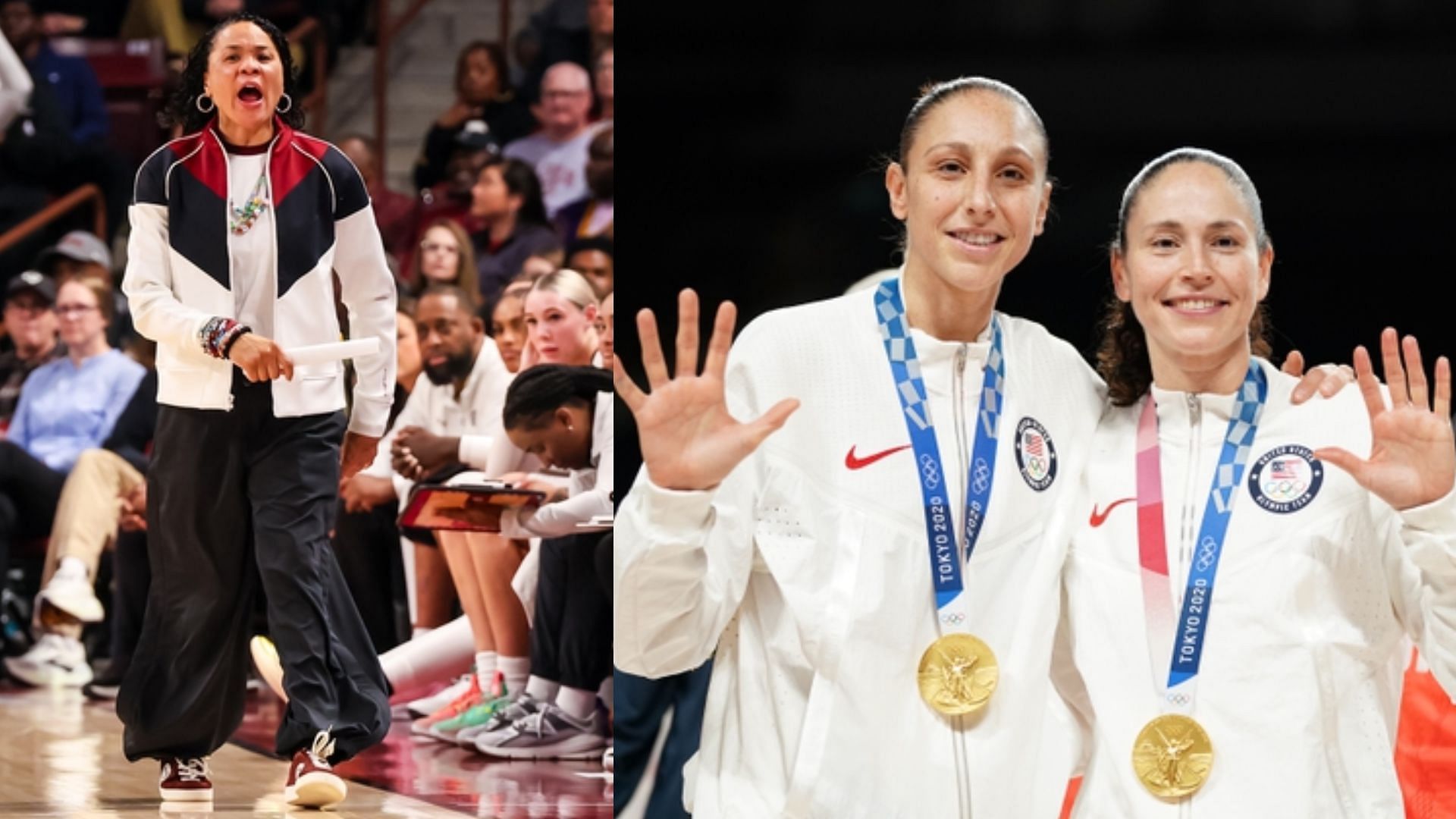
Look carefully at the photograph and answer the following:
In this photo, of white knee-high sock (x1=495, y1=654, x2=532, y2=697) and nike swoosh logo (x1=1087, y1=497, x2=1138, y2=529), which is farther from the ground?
nike swoosh logo (x1=1087, y1=497, x2=1138, y2=529)

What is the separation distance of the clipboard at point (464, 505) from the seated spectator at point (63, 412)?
2.17m

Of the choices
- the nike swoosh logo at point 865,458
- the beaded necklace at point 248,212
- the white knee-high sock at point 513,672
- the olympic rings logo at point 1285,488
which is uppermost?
the beaded necklace at point 248,212

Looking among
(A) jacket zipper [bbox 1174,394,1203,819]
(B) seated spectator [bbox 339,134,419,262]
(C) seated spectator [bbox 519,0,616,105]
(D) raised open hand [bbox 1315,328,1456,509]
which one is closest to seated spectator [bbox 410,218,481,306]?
(B) seated spectator [bbox 339,134,419,262]

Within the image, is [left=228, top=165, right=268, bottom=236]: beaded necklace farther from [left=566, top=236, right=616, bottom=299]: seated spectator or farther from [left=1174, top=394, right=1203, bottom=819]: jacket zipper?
[left=1174, top=394, right=1203, bottom=819]: jacket zipper

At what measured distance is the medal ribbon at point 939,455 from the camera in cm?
350

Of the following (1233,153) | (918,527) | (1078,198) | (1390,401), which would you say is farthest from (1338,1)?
(918,527)

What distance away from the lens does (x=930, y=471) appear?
3.54 meters

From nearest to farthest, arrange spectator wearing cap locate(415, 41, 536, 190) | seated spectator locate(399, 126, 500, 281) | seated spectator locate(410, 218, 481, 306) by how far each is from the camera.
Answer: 1. seated spectator locate(410, 218, 481, 306)
2. seated spectator locate(399, 126, 500, 281)
3. spectator wearing cap locate(415, 41, 536, 190)

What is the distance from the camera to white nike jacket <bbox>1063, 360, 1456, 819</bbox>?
3.41 metres

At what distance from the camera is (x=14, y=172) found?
10.0m

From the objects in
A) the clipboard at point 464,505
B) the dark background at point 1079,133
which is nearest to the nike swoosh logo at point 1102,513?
the dark background at point 1079,133

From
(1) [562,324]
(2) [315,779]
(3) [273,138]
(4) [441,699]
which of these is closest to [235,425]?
(3) [273,138]

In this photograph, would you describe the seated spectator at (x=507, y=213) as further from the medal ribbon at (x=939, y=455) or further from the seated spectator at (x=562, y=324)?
the medal ribbon at (x=939, y=455)

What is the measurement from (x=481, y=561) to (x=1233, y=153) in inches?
135
